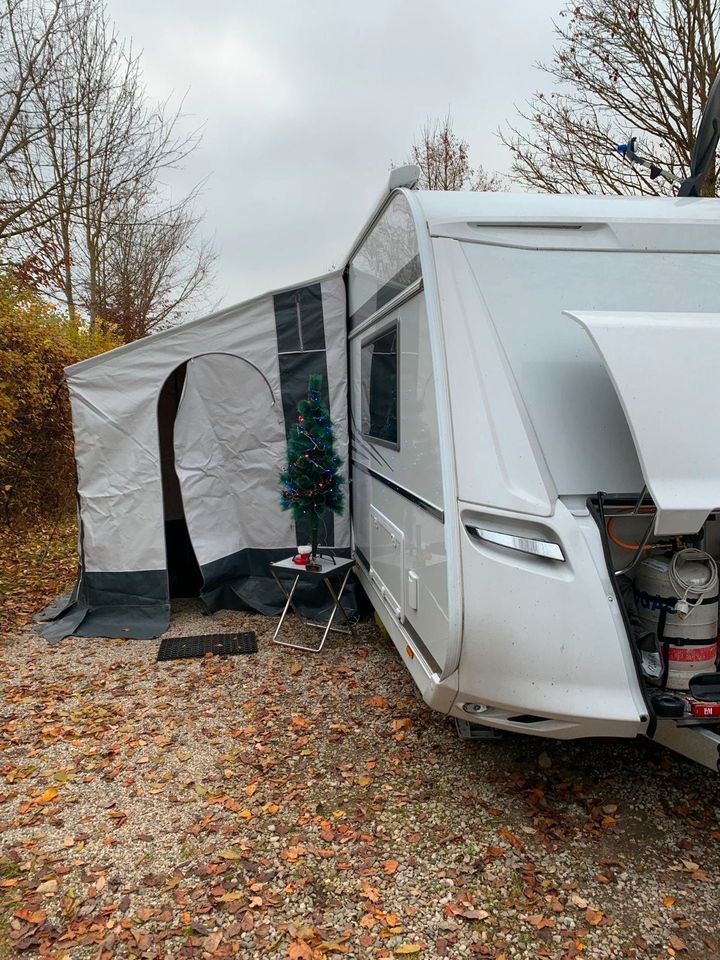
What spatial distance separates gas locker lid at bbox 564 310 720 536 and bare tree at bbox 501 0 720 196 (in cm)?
672

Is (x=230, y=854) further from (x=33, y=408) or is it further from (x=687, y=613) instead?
(x=33, y=408)

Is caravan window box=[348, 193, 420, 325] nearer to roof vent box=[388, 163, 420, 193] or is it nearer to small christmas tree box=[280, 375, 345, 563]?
roof vent box=[388, 163, 420, 193]

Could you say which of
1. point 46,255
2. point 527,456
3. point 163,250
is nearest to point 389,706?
point 527,456

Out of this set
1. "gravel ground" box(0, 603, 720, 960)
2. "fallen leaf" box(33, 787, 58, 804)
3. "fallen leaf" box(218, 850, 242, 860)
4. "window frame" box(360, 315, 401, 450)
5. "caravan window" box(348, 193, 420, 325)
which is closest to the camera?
"gravel ground" box(0, 603, 720, 960)

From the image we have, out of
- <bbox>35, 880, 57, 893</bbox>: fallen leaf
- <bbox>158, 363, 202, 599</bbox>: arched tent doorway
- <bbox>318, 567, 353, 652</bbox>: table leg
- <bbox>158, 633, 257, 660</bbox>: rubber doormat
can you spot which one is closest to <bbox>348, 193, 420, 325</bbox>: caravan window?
<bbox>318, 567, 353, 652</bbox>: table leg

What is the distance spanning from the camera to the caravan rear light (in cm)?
245

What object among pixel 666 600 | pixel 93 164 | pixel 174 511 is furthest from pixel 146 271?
pixel 666 600

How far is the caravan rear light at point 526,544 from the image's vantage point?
245 cm

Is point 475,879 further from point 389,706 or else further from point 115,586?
point 115,586

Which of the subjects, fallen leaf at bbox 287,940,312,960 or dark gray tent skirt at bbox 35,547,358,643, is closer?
fallen leaf at bbox 287,940,312,960

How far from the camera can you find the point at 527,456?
261cm

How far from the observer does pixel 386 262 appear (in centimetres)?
383

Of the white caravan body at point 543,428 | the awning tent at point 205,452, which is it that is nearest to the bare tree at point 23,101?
the awning tent at point 205,452

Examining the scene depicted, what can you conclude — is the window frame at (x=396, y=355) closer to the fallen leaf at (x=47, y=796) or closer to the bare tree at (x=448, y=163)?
the fallen leaf at (x=47, y=796)
